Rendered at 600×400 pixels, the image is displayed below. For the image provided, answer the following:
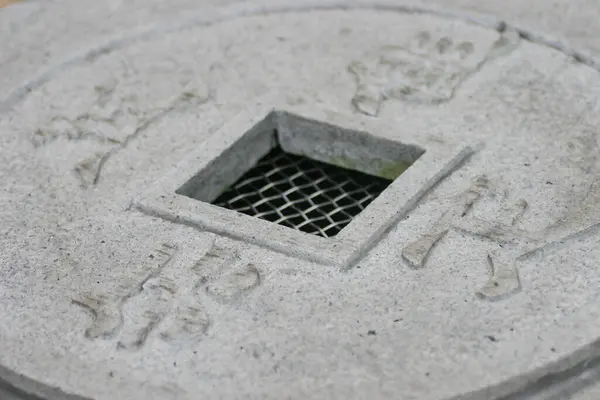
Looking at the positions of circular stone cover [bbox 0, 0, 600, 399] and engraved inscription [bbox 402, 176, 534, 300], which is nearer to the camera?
circular stone cover [bbox 0, 0, 600, 399]

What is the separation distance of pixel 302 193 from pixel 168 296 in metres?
0.74

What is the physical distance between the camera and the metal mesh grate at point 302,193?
2541 mm

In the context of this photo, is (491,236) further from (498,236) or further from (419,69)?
(419,69)

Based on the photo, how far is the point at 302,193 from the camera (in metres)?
2.65

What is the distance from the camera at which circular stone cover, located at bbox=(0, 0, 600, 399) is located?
1.83m

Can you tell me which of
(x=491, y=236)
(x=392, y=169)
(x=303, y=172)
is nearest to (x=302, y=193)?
(x=303, y=172)

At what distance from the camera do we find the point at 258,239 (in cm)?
212

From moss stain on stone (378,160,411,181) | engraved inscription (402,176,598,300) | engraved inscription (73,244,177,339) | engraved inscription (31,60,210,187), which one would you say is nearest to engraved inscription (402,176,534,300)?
engraved inscription (402,176,598,300)

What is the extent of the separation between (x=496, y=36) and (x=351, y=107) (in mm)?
637

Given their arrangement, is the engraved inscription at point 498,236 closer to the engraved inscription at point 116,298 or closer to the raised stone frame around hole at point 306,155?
the raised stone frame around hole at point 306,155

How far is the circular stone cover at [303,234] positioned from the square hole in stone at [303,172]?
2 cm

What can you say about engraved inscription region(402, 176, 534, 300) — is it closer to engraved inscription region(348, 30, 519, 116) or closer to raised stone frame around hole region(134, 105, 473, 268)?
raised stone frame around hole region(134, 105, 473, 268)

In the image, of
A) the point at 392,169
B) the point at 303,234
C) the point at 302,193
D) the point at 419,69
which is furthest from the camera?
the point at 419,69

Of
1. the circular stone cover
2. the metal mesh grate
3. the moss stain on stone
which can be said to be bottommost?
the metal mesh grate
